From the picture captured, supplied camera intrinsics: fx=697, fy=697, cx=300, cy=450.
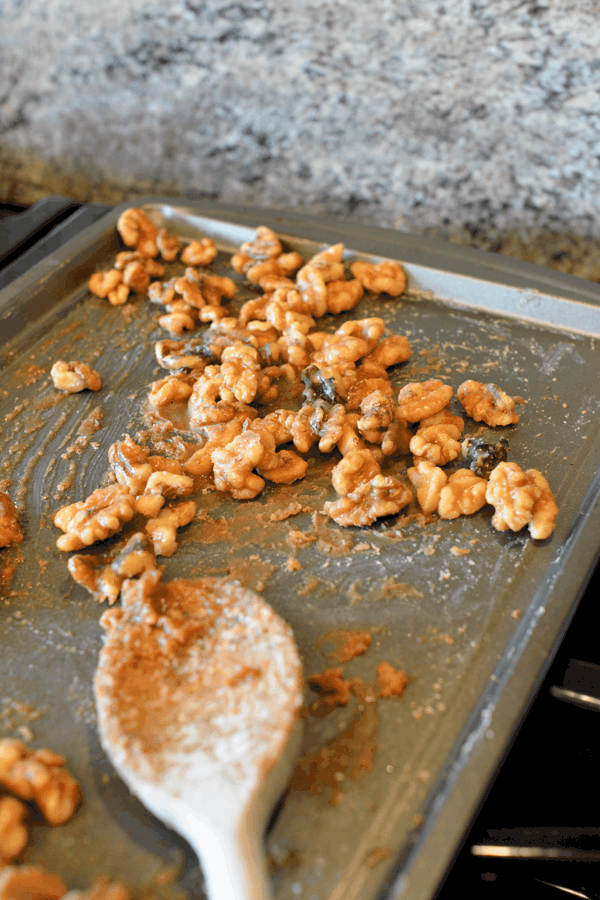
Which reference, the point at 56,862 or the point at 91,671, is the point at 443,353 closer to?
the point at 91,671

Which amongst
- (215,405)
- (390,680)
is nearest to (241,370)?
(215,405)

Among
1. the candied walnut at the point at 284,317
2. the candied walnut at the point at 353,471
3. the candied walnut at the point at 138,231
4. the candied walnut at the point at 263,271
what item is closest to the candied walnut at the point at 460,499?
the candied walnut at the point at 353,471

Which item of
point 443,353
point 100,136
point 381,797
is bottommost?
point 381,797

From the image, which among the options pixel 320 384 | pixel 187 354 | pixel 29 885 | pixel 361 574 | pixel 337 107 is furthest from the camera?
pixel 337 107

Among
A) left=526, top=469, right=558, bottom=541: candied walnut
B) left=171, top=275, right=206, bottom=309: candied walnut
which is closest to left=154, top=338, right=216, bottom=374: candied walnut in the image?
left=171, top=275, right=206, bottom=309: candied walnut

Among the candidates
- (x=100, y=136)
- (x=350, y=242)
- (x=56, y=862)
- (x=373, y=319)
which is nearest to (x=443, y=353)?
(x=373, y=319)

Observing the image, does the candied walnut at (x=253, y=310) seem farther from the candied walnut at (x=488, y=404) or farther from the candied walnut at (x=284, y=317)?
the candied walnut at (x=488, y=404)

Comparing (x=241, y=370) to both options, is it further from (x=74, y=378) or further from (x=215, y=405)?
(x=74, y=378)
